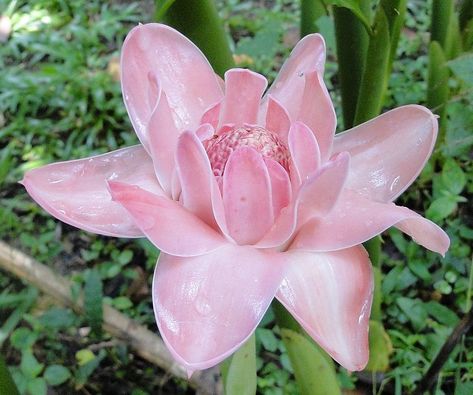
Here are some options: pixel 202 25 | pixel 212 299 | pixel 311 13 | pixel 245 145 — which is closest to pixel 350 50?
pixel 311 13

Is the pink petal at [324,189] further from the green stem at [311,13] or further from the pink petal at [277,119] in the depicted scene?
the green stem at [311,13]

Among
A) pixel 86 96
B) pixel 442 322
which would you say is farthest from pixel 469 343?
pixel 86 96

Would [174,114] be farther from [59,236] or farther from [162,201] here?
[59,236]

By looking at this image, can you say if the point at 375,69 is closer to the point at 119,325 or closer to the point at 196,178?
the point at 196,178

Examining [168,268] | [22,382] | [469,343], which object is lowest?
[469,343]

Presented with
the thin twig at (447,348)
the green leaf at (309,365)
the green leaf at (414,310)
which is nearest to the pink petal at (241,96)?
the green leaf at (309,365)

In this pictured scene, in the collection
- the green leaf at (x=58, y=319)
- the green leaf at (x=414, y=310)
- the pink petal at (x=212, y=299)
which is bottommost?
the green leaf at (x=414, y=310)

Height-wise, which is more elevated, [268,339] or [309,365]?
[309,365]
